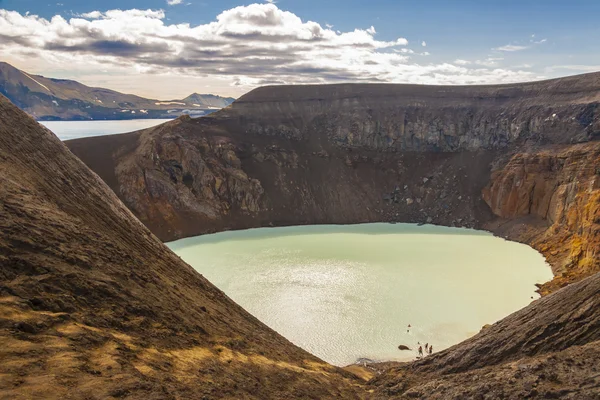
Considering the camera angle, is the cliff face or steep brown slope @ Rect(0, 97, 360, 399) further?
the cliff face

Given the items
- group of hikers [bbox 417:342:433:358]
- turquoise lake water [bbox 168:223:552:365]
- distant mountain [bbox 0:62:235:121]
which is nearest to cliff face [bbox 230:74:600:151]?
turquoise lake water [bbox 168:223:552:365]

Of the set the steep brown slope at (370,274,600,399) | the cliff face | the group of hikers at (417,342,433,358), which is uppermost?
the cliff face

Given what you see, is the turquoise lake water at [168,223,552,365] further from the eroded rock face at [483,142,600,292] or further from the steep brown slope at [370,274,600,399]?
the steep brown slope at [370,274,600,399]

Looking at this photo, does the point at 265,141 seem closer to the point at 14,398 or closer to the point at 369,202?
the point at 369,202

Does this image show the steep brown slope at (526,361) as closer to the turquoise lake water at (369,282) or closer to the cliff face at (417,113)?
the turquoise lake water at (369,282)

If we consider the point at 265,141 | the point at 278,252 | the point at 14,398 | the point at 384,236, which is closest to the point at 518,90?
the point at 384,236
